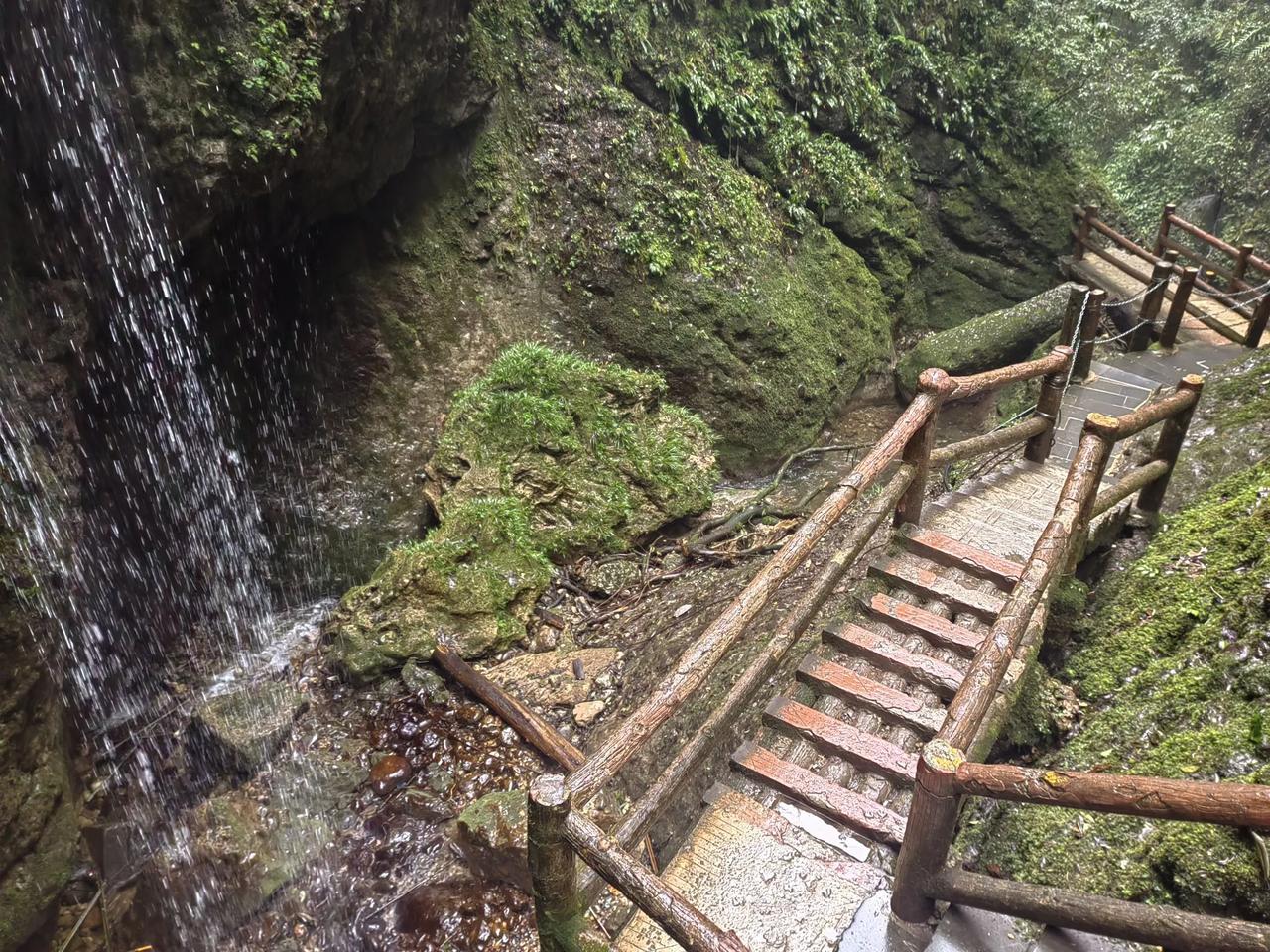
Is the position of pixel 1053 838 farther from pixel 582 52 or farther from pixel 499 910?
pixel 582 52

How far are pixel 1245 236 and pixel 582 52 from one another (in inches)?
494

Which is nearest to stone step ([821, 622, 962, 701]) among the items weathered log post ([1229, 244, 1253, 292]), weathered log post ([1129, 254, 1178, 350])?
weathered log post ([1129, 254, 1178, 350])

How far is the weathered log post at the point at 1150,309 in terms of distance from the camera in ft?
29.1

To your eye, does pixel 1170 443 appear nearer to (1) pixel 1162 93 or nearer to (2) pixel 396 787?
(2) pixel 396 787

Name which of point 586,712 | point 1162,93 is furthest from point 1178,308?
point 1162,93

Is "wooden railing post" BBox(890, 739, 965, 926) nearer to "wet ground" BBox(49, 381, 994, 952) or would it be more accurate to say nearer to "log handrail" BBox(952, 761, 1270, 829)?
"log handrail" BBox(952, 761, 1270, 829)

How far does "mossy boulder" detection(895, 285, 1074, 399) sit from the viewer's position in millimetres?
9633

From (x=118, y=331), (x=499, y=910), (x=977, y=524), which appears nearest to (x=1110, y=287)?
(x=977, y=524)

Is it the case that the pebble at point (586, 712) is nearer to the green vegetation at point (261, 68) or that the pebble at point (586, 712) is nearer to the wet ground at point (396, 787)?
the wet ground at point (396, 787)

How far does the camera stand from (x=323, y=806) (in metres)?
4.99

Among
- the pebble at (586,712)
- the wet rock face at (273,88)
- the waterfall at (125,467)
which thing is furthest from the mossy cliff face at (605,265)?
the pebble at (586,712)

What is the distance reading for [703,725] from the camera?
11.2 ft

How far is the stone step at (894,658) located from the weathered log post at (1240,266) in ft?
27.9

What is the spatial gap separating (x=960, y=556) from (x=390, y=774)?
4078mm
